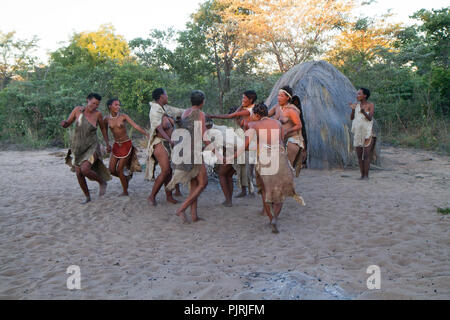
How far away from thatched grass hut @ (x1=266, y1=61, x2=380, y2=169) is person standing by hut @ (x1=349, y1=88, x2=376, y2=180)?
4.29 ft

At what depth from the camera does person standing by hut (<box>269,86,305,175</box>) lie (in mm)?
5094

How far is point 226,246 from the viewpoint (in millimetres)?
3768

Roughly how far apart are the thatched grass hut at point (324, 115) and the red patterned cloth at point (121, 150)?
458 cm

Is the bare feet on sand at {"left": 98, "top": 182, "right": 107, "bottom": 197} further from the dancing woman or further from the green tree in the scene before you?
the green tree

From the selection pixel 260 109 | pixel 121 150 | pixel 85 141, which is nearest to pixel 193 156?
pixel 260 109

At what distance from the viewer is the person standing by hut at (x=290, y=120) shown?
509 cm

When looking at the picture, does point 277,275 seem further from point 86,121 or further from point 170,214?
point 86,121

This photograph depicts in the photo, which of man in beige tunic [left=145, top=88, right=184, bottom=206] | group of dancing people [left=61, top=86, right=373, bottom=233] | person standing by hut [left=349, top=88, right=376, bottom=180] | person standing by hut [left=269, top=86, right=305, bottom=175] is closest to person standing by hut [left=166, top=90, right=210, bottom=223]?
group of dancing people [left=61, top=86, right=373, bottom=233]

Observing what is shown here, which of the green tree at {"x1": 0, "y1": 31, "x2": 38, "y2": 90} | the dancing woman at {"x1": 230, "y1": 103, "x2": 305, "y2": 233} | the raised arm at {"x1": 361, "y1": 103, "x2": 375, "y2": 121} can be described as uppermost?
the green tree at {"x1": 0, "y1": 31, "x2": 38, "y2": 90}

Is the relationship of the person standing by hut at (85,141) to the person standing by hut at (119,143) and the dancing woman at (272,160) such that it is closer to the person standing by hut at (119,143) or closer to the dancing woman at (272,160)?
the person standing by hut at (119,143)

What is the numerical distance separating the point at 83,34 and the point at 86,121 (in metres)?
20.1

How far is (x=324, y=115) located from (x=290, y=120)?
11.7 ft

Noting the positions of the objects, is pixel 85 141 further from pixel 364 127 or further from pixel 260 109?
pixel 364 127

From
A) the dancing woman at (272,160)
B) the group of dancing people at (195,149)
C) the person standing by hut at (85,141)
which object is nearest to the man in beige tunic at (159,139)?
the group of dancing people at (195,149)
